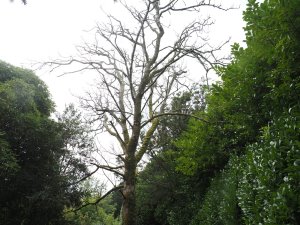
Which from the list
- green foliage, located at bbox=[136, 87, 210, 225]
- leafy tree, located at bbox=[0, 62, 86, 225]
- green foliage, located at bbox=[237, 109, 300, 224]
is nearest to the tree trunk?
green foliage, located at bbox=[136, 87, 210, 225]

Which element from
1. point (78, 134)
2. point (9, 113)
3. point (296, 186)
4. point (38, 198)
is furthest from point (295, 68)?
point (78, 134)

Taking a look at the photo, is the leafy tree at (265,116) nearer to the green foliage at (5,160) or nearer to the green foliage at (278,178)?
the green foliage at (278,178)

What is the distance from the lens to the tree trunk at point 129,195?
6.15 meters

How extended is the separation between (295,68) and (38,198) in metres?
8.38

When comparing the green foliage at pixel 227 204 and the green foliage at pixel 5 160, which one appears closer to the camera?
the green foliage at pixel 227 204

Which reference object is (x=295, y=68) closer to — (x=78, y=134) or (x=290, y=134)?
(x=290, y=134)

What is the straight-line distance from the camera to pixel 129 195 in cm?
632

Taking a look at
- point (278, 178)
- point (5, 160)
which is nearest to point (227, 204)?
point (278, 178)

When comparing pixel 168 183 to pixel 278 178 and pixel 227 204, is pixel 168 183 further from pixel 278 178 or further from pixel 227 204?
pixel 278 178

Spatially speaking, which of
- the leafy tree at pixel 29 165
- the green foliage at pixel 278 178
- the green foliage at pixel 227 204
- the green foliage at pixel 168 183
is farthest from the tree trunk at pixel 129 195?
the leafy tree at pixel 29 165

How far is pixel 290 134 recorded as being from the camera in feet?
9.50

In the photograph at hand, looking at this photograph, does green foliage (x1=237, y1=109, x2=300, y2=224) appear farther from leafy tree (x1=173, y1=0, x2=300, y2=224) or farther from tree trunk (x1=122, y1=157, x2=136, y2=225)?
tree trunk (x1=122, y1=157, x2=136, y2=225)

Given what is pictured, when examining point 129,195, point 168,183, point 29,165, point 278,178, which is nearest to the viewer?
point 278,178

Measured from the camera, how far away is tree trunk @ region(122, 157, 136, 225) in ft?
20.2
